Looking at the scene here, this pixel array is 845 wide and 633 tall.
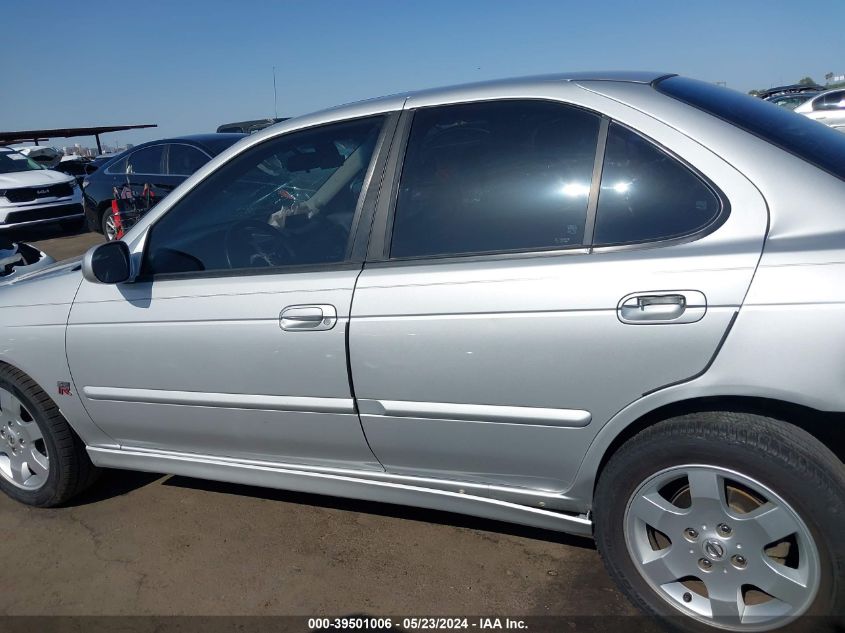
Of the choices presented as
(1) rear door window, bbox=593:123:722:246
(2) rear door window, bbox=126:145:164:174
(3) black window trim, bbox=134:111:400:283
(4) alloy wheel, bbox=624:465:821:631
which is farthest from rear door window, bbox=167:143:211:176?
(4) alloy wheel, bbox=624:465:821:631

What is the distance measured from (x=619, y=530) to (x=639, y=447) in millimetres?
303

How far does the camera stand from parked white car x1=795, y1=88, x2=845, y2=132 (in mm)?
13344

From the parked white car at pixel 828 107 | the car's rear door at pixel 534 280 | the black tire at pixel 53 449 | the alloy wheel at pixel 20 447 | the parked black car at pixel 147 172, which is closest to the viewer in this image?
the car's rear door at pixel 534 280

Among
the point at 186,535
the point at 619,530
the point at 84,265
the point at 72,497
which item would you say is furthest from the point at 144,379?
A: the point at 619,530

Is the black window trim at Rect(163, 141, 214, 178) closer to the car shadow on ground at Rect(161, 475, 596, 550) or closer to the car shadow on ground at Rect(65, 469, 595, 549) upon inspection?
the car shadow on ground at Rect(65, 469, 595, 549)

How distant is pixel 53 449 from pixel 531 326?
2.32 meters

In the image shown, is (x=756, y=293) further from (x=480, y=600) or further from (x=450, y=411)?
(x=480, y=600)

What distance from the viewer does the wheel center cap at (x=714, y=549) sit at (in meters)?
2.05

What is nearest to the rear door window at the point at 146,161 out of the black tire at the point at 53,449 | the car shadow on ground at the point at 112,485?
the car shadow on ground at the point at 112,485

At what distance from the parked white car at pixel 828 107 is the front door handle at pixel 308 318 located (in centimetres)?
1403

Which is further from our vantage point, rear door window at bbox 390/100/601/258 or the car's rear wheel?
the car's rear wheel

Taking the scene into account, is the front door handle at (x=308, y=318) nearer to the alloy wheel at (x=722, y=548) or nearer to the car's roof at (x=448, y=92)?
the car's roof at (x=448, y=92)

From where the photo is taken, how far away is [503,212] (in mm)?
2271

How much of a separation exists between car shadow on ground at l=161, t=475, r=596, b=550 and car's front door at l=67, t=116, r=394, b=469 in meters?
0.53
